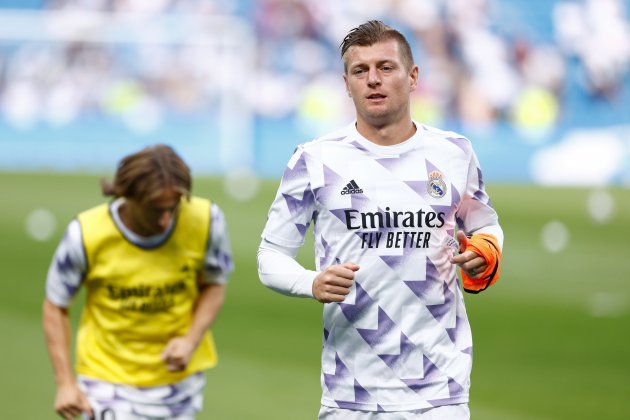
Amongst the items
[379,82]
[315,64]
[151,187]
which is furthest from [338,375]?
[315,64]

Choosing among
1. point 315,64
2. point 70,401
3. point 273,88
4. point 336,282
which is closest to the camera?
point 336,282

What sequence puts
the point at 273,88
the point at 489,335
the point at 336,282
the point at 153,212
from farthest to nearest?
the point at 273,88, the point at 489,335, the point at 153,212, the point at 336,282

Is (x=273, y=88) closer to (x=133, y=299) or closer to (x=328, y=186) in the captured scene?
(x=133, y=299)

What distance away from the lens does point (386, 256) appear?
14.3 feet

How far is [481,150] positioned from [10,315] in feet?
46.9

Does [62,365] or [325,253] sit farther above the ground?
[325,253]

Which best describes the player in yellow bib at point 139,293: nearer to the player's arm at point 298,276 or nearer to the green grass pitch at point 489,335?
the player's arm at point 298,276

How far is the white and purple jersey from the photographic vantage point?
4363mm

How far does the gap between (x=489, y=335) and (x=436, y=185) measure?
21.7ft

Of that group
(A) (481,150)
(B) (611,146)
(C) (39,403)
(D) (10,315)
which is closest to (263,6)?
(A) (481,150)

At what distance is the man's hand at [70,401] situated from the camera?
5055 millimetres

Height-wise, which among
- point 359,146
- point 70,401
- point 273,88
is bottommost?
point 70,401

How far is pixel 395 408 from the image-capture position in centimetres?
434

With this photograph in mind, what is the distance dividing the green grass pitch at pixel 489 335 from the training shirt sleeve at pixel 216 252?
106 inches
